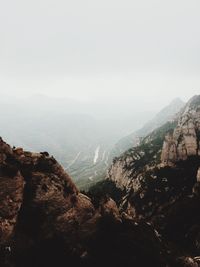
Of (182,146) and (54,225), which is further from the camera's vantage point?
(182,146)

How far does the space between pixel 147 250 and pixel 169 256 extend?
532 centimetres

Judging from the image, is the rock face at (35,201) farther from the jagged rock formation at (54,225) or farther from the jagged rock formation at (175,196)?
the jagged rock formation at (175,196)

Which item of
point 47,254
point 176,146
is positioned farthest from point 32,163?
point 176,146

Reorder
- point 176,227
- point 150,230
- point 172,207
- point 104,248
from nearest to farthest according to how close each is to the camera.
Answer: point 104,248 < point 150,230 < point 176,227 < point 172,207

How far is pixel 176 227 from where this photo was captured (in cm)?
9656

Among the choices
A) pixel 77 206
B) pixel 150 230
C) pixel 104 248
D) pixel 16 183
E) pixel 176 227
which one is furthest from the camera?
pixel 176 227

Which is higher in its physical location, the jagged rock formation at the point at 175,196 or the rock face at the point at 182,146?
the rock face at the point at 182,146

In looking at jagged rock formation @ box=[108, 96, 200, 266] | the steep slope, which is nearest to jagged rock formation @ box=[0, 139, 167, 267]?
jagged rock formation @ box=[108, 96, 200, 266]

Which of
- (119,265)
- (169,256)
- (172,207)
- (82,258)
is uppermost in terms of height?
(82,258)

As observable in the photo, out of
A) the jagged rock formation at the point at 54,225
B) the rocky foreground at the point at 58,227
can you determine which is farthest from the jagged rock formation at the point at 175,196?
the jagged rock formation at the point at 54,225

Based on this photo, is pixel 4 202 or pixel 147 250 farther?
pixel 147 250

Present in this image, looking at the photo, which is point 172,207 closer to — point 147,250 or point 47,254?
point 147,250

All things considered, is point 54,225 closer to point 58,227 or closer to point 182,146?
point 58,227

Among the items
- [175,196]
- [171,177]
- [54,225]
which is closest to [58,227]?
[54,225]
